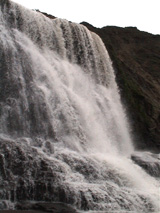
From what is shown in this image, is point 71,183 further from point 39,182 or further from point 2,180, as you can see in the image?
point 2,180

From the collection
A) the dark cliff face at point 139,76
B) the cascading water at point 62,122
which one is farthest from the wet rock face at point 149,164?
the dark cliff face at point 139,76

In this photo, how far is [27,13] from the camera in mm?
17641

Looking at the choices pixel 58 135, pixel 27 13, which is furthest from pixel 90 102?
pixel 27 13

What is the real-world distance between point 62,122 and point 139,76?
12.1 metres

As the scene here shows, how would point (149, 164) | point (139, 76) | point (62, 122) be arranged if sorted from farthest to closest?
1. point (139, 76)
2. point (149, 164)
3. point (62, 122)

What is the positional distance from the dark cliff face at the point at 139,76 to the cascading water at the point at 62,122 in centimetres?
97

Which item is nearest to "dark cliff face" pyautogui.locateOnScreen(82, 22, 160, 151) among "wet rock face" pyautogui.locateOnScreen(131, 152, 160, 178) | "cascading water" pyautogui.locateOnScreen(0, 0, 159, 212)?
"cascading water" pyautogui.locateOnScreen(0, 0, 159, 212)

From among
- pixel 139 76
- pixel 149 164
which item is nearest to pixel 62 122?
pixel 149 164

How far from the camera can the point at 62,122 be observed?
13977 mm

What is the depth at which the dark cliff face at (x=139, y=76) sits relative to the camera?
19797 mm

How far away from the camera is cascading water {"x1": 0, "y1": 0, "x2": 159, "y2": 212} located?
9672 mm

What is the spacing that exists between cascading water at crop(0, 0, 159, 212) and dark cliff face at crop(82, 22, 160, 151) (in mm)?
968

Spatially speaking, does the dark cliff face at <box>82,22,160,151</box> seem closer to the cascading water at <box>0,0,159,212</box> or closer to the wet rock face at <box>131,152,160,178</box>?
the cascading water at <box>0,0,159,212</box>

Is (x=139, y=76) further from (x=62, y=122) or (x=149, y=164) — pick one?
(x=62, y=122)
